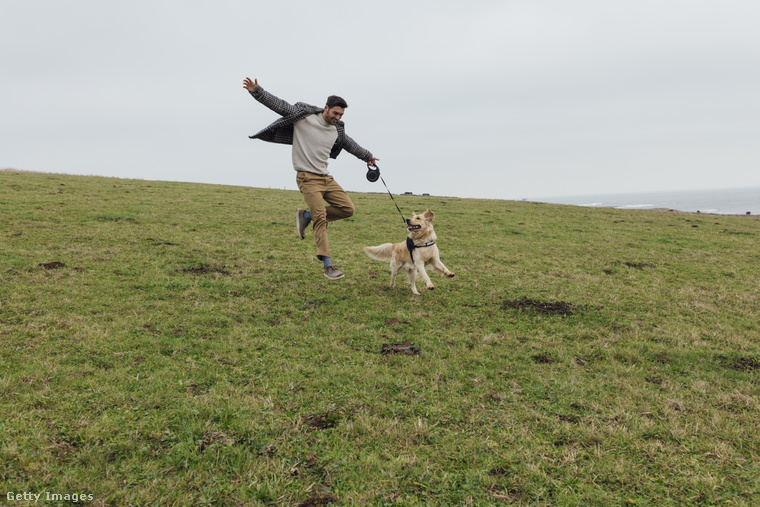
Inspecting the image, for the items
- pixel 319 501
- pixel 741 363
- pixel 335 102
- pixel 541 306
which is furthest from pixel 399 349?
pixel 741 363

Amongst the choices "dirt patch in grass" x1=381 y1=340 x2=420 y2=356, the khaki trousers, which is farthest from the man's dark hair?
"dirt patch in grass" x1=381 y1=340 x2=420 y2=356

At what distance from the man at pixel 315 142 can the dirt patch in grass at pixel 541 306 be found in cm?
352

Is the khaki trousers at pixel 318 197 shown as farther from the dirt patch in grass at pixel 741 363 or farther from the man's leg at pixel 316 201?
the dirt patch in grass at pixel 741 363

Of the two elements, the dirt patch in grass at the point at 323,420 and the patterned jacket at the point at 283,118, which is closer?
the dirt patch in grass at the point at 323,420

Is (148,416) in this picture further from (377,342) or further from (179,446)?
(377,342)

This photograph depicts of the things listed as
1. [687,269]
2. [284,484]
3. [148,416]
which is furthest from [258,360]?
[687,269]

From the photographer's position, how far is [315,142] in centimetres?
738

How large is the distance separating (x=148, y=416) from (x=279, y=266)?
6721mm

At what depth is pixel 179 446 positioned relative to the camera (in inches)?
127

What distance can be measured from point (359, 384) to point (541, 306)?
16.1ft

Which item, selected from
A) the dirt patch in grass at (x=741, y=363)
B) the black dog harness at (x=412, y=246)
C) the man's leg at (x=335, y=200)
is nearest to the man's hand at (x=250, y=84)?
the man's leg at (x=335, y=200)

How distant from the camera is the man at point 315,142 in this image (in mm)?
7121

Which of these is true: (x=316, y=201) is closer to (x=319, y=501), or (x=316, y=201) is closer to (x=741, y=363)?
(x=319, y=501)

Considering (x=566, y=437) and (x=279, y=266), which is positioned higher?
(x=279, y=266)
